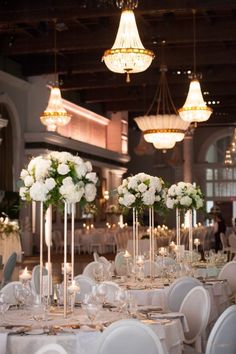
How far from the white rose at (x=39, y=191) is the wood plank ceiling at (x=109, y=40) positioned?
335 inches

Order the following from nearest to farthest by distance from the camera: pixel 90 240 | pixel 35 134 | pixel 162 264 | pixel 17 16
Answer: pixel 162 264, pixel 17 16, pixel 35 134, pixel 90 240

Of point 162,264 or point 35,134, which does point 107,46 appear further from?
point 162,264

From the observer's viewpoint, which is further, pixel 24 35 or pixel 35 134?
pixel 35 134

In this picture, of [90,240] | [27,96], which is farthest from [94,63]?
[90,240]

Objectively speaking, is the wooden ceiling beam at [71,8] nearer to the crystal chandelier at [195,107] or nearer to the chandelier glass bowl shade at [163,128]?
the crystal chandelier at [195,107]

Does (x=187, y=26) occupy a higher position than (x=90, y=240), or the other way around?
(x=187, y=26)

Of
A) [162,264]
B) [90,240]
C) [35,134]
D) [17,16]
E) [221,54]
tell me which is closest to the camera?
[162,264]

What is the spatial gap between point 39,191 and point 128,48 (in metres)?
4.04

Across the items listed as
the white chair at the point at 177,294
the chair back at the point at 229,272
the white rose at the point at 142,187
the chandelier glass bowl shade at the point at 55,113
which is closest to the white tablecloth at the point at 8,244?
the chandelier glass bowl shade at the point at 55,113

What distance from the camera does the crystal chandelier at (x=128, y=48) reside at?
8742 mm

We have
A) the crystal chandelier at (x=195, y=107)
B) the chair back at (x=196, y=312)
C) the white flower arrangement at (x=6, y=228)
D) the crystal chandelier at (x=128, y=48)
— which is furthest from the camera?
the white flower arrangement at (x=6, y=228)

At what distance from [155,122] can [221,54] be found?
5788 millimetres

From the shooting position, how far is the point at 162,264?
939 cm

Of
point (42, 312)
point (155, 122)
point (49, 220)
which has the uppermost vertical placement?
point (155, 122)
